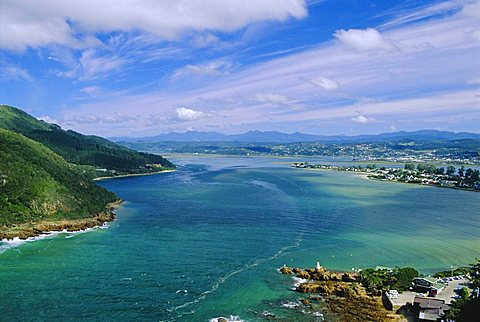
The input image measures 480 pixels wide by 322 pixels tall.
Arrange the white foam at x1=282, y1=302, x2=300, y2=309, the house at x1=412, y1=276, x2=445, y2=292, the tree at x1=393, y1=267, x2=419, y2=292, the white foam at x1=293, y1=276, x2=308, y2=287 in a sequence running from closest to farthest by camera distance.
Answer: the white foam at x1=282, y1=302, x2=300, y2=309 → the house at x1=412, y1=276, x2=445, y2=292 → the tree at x1=393, y1=267, x2=419, y2=292 → the white foam at x1=293, y1=276, x2=308, y2=287

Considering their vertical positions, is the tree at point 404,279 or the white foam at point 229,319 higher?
the tree at point 404,279

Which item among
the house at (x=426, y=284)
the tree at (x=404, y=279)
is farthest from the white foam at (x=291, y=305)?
the house at (x=426, y=284)

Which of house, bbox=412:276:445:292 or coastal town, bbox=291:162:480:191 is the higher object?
coastal town, bbox=291:162:480:191

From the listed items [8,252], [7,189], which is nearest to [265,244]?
[8,252]

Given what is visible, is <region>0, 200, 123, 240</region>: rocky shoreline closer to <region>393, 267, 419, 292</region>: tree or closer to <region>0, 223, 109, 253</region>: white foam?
<region>0, 223, 109, 253</region>: white foam

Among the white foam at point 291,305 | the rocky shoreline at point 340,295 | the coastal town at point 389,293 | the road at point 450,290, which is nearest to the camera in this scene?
the coastal town at point 389,293

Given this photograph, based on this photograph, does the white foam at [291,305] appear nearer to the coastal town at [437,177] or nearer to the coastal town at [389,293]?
the coastal town at [389,293]

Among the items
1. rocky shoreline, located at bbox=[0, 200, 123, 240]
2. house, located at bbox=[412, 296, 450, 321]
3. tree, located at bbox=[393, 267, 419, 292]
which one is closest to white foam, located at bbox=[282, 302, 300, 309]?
house, located at bbox=[412, 296, 450, 321]
